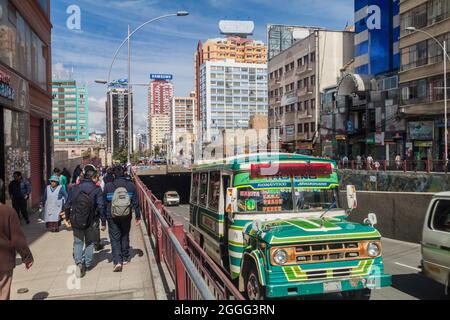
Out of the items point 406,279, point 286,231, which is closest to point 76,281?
point 286,231

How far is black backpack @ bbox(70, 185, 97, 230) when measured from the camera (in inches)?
291

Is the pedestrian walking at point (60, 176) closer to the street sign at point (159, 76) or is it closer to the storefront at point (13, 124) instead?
the storefront at point (13, 124)

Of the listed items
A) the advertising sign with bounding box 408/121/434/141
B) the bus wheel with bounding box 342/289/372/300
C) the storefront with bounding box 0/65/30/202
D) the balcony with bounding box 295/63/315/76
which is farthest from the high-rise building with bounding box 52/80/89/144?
the bus wheel with bounding box 342/289/372/300

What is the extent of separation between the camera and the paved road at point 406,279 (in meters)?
7.94

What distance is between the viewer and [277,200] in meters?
7.30

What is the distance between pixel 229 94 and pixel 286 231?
148 m

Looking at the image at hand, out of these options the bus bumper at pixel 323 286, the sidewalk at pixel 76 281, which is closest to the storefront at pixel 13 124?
the sidewalk at pixel 76 281

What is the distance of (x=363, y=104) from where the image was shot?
46.9m

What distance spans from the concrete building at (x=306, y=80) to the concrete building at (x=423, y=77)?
20.6 metres

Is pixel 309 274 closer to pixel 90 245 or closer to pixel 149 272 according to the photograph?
pixel 149 272

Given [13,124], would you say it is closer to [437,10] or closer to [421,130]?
[421,130]
